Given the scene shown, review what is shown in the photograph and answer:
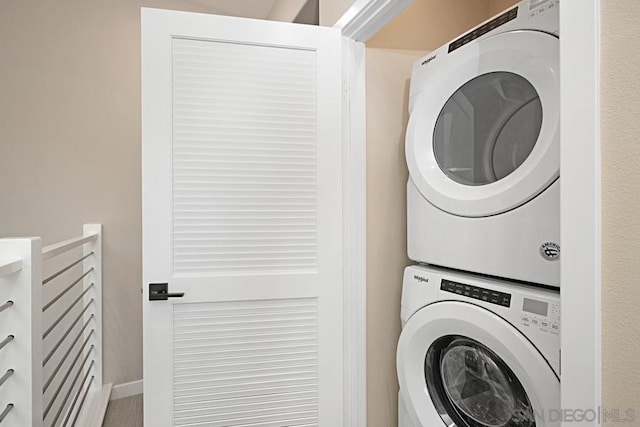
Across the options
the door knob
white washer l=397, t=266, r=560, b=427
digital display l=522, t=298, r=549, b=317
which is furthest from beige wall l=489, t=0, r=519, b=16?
the door knob

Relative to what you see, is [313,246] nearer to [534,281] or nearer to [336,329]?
[336,329]

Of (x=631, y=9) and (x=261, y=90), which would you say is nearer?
(x=631, y=9)

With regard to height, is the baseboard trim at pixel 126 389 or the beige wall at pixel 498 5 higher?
the beige wall at pixel 498 5

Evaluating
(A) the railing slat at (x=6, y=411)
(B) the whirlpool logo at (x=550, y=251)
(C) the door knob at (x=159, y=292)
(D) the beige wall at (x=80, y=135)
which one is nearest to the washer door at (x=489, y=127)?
(B) the whirlpool logo at (x=550, y=251)

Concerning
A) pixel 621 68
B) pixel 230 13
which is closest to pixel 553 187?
pixel 621 68

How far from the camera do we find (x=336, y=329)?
6.15ft

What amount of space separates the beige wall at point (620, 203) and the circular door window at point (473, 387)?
0.61m

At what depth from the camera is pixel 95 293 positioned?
2.90m

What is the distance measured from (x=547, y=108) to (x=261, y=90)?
1.04 m

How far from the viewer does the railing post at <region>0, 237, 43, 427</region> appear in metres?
1.21

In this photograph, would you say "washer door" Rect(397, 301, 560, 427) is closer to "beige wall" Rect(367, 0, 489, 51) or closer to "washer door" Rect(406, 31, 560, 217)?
"washer door" Rect(406, 31, 560, 217)

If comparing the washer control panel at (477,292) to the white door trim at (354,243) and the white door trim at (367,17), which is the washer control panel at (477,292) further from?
the white door trim at (367,17)

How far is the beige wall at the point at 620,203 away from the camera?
2.32 feet

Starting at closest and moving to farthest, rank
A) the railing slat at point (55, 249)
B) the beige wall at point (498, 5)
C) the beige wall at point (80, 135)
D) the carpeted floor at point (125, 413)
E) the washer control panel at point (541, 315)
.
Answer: the washer control panel at point (541, 315) < the railing slat at point (55, 249) < the beige wall at point (498, 5) < the carpeted floor at point (125, 413) < the beige wall at point (80, 135)
